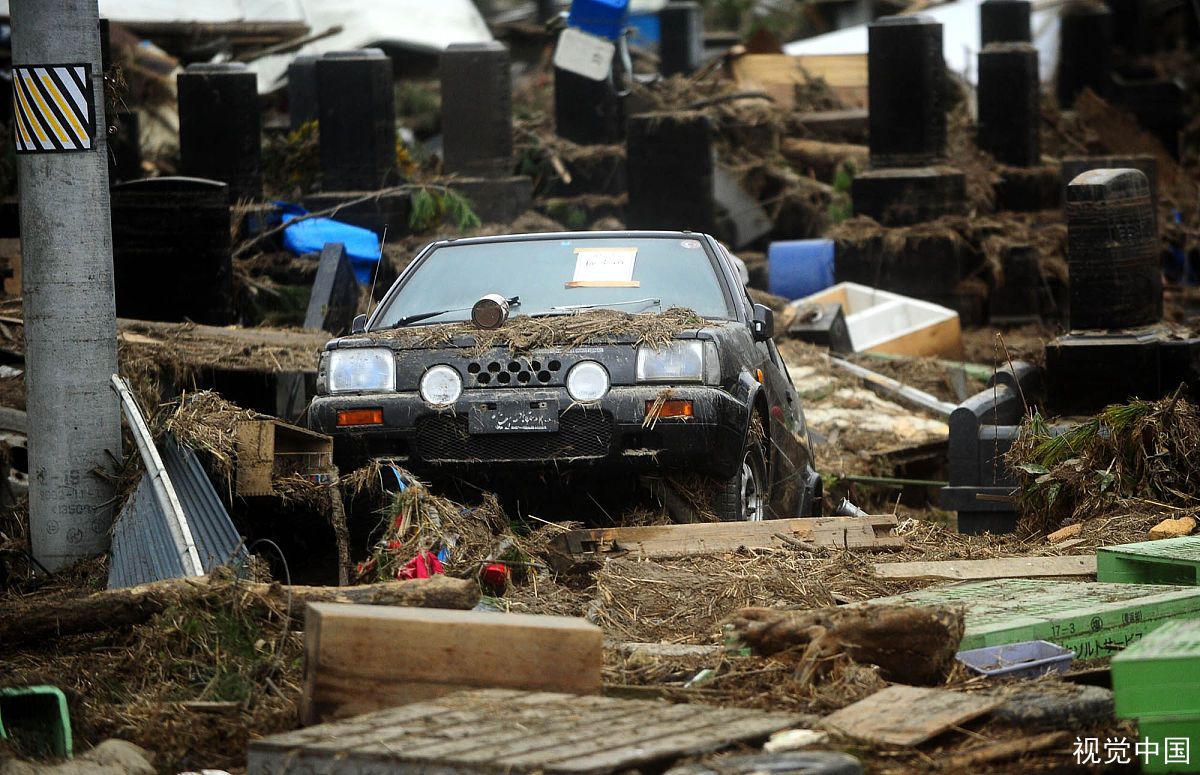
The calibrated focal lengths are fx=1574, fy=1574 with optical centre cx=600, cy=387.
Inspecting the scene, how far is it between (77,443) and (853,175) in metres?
12.4

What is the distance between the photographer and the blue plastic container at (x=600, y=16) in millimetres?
16750

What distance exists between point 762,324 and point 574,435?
4.69 feet

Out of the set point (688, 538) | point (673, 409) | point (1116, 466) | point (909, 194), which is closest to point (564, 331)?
point (673, 409)

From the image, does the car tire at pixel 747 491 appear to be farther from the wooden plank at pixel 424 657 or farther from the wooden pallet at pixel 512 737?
the wooden pallet at pixel 512 737

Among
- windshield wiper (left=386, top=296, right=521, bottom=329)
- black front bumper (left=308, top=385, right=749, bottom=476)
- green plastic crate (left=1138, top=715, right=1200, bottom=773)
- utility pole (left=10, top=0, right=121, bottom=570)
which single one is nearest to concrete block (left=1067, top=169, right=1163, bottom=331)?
black front bumper (left=308, top=385, right=749, bottom=476)

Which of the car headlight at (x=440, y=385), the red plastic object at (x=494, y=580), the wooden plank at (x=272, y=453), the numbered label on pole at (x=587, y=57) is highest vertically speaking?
the numbered label on pole at (x=587, y=57)

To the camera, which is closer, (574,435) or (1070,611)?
(1070,611)

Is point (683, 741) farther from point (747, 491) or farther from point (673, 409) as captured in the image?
point (747, 491)

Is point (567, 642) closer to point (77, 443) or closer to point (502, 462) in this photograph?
point (502, 462)

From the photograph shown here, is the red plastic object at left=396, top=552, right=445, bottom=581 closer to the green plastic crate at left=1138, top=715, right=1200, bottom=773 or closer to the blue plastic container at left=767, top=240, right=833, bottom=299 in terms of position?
the green plastic crate at left=1138, top=715, right=1200, bottom=773

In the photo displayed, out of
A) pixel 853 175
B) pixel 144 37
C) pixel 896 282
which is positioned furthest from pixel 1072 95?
pixel 144 37

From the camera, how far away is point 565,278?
25.8 feet

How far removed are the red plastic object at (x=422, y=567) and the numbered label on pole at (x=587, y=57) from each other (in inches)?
449

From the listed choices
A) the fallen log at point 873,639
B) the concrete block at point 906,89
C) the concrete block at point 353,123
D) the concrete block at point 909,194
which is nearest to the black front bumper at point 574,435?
the fallen log at point 873,639
